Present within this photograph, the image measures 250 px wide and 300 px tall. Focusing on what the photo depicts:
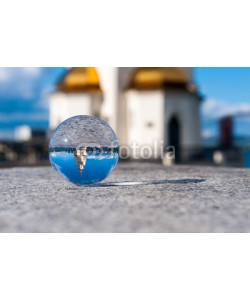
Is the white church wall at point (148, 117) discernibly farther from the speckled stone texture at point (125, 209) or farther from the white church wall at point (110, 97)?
the speckled stone texture at point (125, 209)

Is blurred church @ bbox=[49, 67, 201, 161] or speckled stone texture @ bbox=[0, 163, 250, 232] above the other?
blurred church @ bbox=[49, 67, 201, 161]

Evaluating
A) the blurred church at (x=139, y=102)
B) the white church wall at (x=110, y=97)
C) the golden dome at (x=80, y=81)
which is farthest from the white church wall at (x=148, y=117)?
the golden dome at (x=80, y=81)

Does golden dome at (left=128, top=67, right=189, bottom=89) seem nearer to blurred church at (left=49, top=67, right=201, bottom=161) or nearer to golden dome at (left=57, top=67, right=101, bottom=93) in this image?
blurred church at (left=49, top=67, right=201, bottom=161)

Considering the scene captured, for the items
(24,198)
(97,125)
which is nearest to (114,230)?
(24,198)

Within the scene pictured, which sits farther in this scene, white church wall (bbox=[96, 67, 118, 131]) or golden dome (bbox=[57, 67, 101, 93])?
golden dome (bbox=[57, 67, 101, 93])

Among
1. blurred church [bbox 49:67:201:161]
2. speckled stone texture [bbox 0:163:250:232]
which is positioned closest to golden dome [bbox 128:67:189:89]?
blurred church [bbox 49:67:201:161]
